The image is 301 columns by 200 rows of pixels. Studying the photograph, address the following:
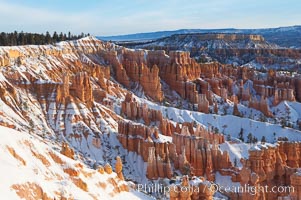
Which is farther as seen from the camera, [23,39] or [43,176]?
[23,39]

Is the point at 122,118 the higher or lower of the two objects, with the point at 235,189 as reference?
higher

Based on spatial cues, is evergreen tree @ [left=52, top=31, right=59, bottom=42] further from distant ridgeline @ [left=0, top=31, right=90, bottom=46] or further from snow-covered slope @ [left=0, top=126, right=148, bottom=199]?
snow-covered slope @ [left=0, top=126, right=148, bottom=199]

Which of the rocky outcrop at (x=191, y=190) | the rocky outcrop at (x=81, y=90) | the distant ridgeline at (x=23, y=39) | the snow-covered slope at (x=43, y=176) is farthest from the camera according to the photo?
the distant ridgeline at (x=23, y=39)

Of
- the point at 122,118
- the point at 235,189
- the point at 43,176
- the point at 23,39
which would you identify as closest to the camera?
the point at 43,176

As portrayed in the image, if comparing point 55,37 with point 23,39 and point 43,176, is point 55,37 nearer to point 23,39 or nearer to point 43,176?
point 23,39

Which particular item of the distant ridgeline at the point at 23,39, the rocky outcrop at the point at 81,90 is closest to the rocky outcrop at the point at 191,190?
the rocky outcrop at the point at 81,90

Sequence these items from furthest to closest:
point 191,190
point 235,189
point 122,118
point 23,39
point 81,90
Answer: point 23,39, point 122,118, point 81,90, point 235,189, point 191,190

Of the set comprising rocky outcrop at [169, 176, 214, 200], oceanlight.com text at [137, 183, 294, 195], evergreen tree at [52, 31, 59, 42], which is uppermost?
evergreen tree at [52, 31, 59, 42]

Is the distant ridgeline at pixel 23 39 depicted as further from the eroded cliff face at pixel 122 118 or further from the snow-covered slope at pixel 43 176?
the snow-covered slope at pixel 43 176

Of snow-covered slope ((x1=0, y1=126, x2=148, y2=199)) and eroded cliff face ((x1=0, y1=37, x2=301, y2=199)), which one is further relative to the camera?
eroded cliff face ((x1=0, y1=37, x2=301, y2=199))

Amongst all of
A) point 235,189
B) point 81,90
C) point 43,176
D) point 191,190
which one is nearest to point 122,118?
point 81,90

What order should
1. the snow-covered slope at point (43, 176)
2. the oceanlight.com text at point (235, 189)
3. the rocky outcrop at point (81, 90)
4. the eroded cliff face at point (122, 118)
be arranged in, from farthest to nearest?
the rocky outcrop at point (81, 90) < the eroded cliff face at point (122, 118) < the oceanlight.com text at point (235, 189) < the snow-covered slope at point (43, 176)

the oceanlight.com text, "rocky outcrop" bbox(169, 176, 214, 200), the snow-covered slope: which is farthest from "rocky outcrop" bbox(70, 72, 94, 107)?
"rocky outcrop" bbox(169, 176, 214, 200)

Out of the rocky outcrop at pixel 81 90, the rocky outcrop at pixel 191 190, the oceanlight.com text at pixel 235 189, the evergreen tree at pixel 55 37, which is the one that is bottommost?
the oceanlight.com text at pixel 235 189
